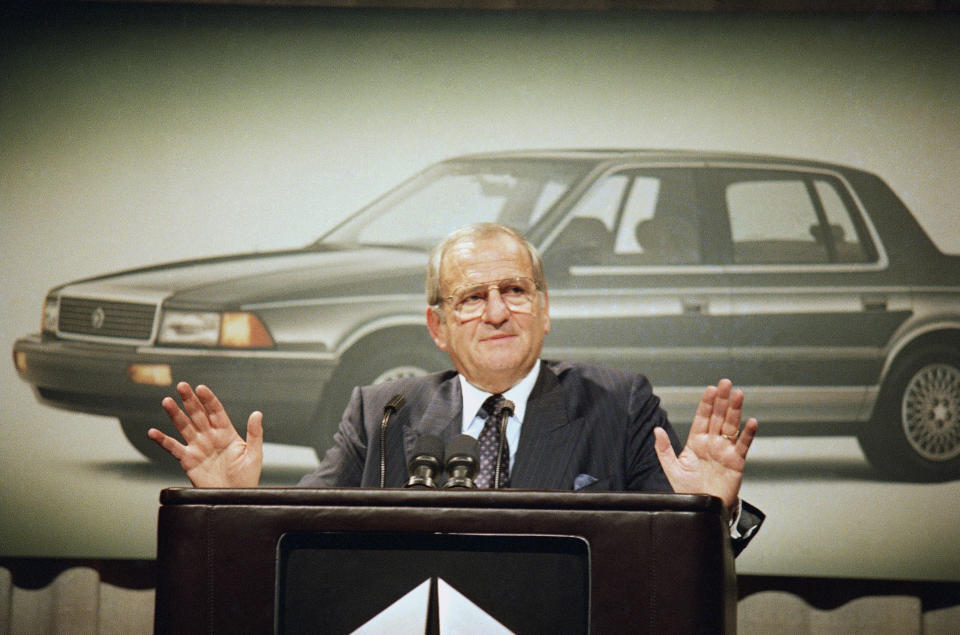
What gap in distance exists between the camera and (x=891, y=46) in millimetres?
3377

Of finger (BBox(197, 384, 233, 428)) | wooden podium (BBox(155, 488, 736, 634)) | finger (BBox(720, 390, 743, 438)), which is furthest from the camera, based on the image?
finger (BBox(197, 384, 233, 428))

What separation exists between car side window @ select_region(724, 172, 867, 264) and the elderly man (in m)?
1.67

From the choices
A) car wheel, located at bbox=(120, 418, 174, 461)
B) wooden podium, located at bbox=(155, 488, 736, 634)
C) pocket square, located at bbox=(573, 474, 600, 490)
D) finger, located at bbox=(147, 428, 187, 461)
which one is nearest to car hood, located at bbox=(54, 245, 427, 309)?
car wheel, located at bbox=(120, 418, 174, 461)

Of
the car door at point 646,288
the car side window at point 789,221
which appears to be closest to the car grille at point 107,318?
the car door at point 646,288

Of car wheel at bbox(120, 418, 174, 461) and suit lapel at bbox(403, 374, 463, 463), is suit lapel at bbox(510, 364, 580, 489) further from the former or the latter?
car wheel at bbox(120, 418, 174, 461)

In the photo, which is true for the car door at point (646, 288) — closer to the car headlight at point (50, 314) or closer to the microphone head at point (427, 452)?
the car headlight at point (50, 314)

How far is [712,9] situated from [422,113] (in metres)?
1.10

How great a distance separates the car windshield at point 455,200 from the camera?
11.1 feet

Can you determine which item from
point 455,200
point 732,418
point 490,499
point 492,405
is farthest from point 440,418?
point 455,200

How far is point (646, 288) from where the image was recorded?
3322mm

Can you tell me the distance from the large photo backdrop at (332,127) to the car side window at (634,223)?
0.15 meters

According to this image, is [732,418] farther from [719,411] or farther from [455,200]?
[455,200]

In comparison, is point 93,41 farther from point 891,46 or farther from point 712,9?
point 891,46

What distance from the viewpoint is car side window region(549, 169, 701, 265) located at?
11.0ft
